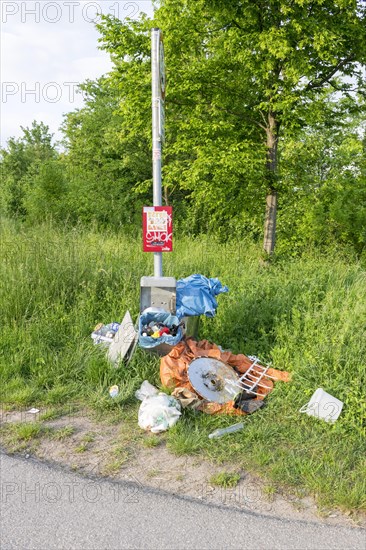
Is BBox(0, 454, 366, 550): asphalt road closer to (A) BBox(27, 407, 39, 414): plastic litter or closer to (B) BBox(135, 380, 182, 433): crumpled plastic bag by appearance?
(B) BBox(135, 380, 182, 433): crumpled plastic bag

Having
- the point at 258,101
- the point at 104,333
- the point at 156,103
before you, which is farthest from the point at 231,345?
the point at 258,101

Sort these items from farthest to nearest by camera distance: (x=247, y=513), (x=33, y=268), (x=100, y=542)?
(x=33, y=268) → (x=247, y=513) → (x=100, y=542)

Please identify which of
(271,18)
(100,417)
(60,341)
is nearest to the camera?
(100,417)

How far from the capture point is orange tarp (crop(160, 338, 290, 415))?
377cm

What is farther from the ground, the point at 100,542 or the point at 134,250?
the point at 134,250

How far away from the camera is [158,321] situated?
14.0ft

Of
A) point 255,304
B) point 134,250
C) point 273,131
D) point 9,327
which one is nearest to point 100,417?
point 9,327

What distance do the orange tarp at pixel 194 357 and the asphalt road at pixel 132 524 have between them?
1050 millimetres

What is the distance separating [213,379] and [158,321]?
0.71 m

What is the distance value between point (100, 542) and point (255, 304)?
325 centimetres

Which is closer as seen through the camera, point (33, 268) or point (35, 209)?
point (33, 268)

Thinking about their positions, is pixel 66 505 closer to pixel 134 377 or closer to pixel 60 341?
pixel 134 377

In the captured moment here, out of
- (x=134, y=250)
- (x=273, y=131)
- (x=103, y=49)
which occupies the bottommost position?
(x=134, y=250)

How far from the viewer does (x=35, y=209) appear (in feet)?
51.9
